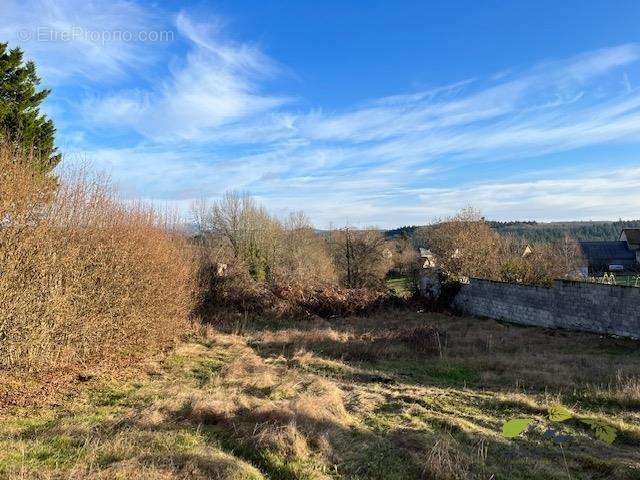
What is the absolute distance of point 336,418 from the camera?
19.7ft

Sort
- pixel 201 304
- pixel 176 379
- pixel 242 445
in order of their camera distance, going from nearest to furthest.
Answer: pixel 242 445 < pixel 176 379 < pixel 201 304

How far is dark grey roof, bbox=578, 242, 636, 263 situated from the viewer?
2224 inches

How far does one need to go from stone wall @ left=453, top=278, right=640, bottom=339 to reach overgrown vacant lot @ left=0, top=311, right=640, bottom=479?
1.51 m

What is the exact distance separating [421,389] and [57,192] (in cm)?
756

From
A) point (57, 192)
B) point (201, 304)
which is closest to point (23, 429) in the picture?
point (57, 192)

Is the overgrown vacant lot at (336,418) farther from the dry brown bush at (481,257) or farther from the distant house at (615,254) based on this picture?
the distant house at (615,254)

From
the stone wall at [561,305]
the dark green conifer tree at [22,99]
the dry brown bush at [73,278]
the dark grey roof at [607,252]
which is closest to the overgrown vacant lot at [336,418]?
the dry brown bush at [73,278]

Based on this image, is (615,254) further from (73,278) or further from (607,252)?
(73,278)

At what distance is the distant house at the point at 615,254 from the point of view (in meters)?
55.2

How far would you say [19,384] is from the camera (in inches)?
263

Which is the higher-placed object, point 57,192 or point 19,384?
point 57,192

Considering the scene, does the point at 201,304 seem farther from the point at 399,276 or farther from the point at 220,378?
the point at 399,276

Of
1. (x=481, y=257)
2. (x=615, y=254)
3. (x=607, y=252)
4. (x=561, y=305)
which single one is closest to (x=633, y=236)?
(x=615, y=254)

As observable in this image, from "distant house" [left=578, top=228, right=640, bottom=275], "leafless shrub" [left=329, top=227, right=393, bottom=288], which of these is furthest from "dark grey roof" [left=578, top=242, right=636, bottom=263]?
"leafless shrub" [left=329, top=227, right=393, bottom=288]
